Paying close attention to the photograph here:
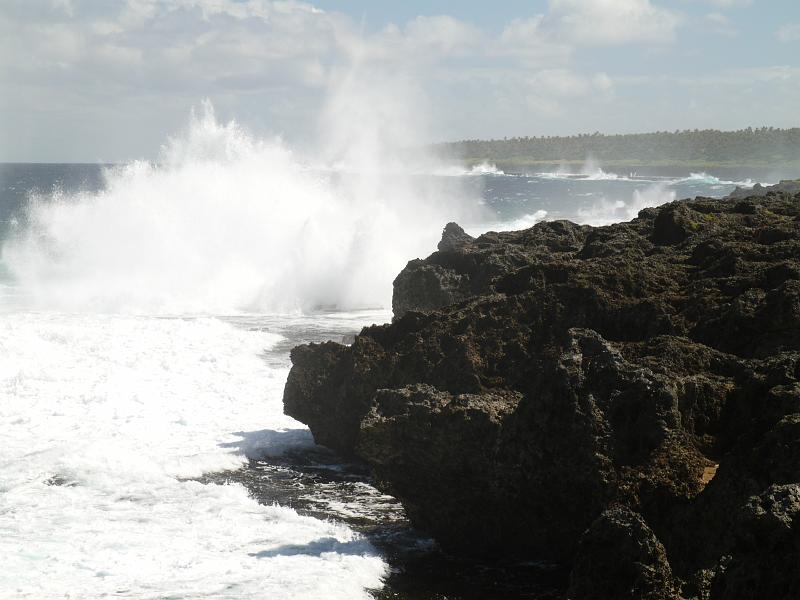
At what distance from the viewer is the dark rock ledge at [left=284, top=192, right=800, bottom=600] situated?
6.10 meters

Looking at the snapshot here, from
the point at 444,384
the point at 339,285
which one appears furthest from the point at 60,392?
the point at 339,285

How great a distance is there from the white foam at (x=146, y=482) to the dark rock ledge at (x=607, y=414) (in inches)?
44.2

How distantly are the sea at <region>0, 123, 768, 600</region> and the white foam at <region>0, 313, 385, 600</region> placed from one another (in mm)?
27

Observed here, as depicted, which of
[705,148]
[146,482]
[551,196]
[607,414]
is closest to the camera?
[607,414]

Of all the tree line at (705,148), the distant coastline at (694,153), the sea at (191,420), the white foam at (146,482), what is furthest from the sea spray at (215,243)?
the tree line at (705,148)

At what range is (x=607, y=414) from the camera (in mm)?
7543

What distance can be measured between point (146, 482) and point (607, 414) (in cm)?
520

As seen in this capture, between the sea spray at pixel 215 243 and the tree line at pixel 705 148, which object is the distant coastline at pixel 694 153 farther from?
the sea spray at pixel 215 243

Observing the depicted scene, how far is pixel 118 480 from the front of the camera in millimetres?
10078

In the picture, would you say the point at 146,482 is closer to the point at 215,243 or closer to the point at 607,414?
the point at 607,414

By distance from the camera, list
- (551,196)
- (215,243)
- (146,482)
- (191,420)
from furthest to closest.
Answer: (551,196) → (215,243) → (191,420) → (146,482)

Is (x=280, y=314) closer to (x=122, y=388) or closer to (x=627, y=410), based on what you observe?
(x=122, y=388)

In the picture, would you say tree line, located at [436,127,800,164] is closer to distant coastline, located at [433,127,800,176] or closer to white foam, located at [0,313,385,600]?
distant coastline, located at [433,127,800,176]

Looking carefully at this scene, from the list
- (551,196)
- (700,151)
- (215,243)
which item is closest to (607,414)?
(215,243)
